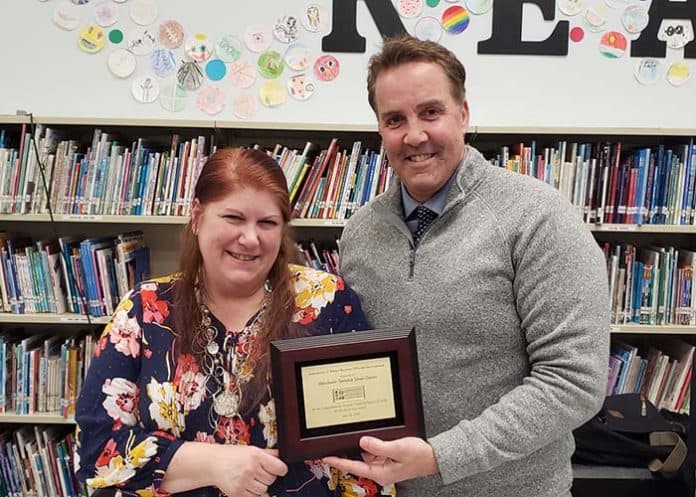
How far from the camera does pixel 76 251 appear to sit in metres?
2.39

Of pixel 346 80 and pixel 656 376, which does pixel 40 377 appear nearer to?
pixel 346 80

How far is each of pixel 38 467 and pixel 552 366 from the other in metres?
2.49

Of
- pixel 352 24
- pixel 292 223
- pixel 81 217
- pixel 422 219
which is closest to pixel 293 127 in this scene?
pixel 292 223

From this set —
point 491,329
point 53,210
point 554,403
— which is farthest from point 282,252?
point 53,210

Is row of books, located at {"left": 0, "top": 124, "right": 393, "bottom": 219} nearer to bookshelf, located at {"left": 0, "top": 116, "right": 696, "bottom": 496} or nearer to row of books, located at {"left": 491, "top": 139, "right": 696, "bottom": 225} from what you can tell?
bookshelf, located at {"left": 0, "top": 116, "right": 696, "bottom": 496}

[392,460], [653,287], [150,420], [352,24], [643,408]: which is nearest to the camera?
[392,460]

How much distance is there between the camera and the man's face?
1.21 metres

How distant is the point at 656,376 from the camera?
251cm

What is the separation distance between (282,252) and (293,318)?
0.19m

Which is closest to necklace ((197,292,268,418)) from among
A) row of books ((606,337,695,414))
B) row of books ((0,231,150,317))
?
row of books ((0,231,150,317))

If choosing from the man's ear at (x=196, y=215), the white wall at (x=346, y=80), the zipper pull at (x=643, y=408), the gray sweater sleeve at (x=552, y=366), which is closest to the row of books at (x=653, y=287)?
the zipper pull at (x=643, y=408)

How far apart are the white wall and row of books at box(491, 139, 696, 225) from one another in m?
0.40

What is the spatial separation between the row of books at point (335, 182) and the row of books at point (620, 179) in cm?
63

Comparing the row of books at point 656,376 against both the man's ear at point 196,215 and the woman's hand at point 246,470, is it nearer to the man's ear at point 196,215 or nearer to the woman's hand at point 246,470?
the woman's hand at point 246,470
